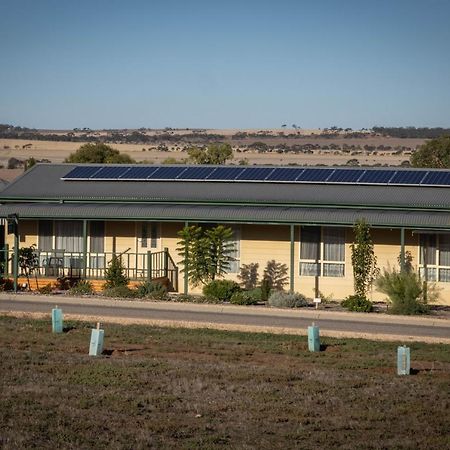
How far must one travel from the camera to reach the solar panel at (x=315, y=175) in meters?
36.9

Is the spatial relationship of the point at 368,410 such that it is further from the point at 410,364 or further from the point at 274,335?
the point at 274,335

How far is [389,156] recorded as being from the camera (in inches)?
4592

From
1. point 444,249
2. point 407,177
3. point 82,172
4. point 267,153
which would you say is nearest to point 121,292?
point 82,172

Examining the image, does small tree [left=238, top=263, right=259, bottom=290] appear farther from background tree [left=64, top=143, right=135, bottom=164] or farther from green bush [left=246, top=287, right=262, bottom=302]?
background tree [left=64, top=143, right=135, bottom=164]

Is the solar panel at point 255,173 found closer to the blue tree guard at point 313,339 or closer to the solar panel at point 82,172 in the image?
the solar panel at point 82,172

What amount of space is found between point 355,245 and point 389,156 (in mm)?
84783

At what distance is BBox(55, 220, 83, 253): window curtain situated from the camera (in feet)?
121

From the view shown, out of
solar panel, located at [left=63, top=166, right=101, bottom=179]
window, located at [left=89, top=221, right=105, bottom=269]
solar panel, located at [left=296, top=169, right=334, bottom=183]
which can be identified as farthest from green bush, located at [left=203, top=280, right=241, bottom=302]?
solar panel, located at [left=63, top=166, right=101, bottom=179]

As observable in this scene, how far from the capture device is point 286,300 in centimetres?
3183

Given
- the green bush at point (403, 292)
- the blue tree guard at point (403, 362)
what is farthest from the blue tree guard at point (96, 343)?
the green bush at point (403, 292)

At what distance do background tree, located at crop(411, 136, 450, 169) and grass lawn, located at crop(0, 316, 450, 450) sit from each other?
4084 cm

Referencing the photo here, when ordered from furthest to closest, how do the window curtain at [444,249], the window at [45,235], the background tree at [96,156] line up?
the background tree at [96,156] < the window at [45,235] < the window curtain at [444,249]

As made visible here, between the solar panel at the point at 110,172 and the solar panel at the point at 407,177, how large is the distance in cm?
939

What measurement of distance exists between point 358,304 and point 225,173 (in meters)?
8.90
